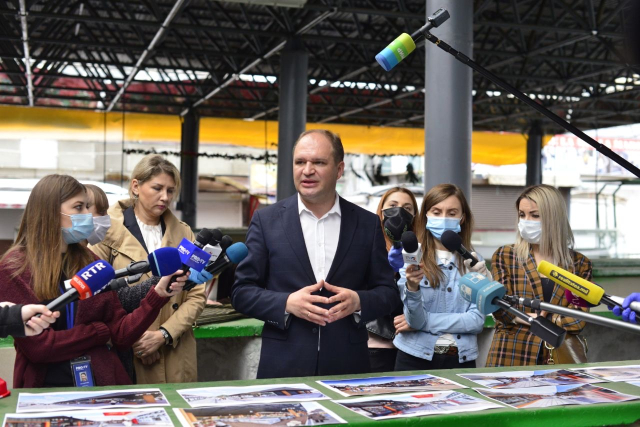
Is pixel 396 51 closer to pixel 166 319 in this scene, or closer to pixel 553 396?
pixel 553 396

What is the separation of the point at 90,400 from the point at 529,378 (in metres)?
1.59

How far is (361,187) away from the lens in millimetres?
20266

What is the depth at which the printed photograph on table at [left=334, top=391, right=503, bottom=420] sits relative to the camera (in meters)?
2.27

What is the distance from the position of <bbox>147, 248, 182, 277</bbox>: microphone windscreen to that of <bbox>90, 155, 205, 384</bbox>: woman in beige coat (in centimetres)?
103

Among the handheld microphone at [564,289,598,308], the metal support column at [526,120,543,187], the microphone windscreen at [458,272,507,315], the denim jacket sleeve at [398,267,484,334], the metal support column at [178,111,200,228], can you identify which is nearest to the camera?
the microphone windscreen at [458,272,507,315]

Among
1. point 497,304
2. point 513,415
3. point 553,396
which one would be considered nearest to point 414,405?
point 513,415

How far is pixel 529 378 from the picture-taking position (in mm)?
2859

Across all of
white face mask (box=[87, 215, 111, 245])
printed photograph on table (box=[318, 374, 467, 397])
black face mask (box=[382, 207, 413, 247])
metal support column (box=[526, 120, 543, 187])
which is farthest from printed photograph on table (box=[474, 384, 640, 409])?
metal support column (box=[526, 120, 543, 187])

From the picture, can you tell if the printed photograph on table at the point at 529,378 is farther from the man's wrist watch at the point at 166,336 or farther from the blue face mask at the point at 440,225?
the man's wrist watch at the point at 166,336

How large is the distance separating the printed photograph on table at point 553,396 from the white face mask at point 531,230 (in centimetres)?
117

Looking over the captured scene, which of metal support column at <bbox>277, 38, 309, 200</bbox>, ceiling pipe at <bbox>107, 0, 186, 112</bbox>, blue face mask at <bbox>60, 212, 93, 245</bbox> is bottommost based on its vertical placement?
blue face mask at <bbox>60, 212, 93, 245</bbox>

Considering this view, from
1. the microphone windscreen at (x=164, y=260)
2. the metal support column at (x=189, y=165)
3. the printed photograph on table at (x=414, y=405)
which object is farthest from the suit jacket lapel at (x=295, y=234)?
the metal support column at (x=189, y=165)

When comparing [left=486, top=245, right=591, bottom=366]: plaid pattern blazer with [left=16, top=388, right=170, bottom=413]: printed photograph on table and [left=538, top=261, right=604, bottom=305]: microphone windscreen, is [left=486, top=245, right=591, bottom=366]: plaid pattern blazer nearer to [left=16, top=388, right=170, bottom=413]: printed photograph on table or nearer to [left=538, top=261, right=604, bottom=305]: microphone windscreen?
[left=538, top=261, right=604, bottom=305]: microphone windscreen

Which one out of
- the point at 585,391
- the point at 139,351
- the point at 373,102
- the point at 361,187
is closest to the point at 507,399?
the point at 585,391
